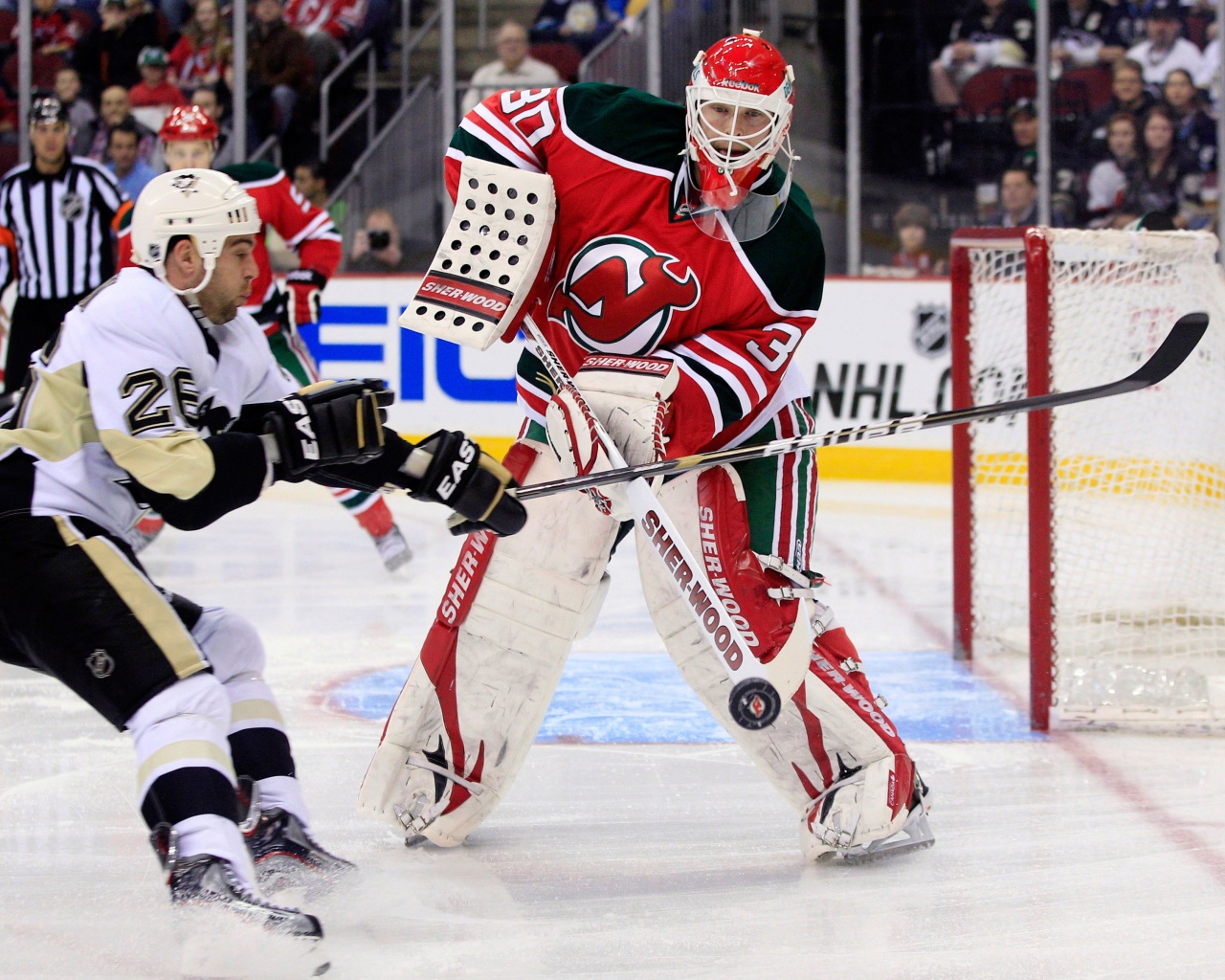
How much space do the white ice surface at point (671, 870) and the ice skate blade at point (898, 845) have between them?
20 millimetres

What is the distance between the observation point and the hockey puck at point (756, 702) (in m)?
1.95

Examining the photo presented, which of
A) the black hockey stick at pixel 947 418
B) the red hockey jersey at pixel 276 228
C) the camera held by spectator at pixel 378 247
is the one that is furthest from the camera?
the camera held by spectator at pixel 378 247

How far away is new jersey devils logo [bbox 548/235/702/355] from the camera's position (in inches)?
85.7

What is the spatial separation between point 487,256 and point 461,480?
0.40 m

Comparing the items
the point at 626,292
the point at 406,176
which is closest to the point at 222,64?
the point at 406,176

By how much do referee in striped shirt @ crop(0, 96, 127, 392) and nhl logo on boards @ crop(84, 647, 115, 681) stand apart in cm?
352

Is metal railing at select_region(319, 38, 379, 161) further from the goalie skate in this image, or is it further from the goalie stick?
the goalie skate

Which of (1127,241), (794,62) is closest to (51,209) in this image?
(794,62)

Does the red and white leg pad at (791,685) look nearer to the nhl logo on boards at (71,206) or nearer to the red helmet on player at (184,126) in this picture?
the red helmet on player at (184,126)

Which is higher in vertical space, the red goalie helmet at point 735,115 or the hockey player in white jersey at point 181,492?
the red goalie helmet at point 735,115

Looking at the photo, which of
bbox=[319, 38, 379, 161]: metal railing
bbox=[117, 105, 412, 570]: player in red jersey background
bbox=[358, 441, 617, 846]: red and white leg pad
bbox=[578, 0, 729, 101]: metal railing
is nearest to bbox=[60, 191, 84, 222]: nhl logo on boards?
bbox=[117, 105, 412, 570]: player in red jersey background

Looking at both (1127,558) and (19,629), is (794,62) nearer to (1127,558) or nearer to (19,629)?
(1127,558)

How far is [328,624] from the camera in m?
3.81

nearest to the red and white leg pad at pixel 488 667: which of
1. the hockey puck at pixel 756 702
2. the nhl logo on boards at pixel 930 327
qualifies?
the hockey puck at pixel 756 702
